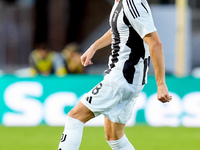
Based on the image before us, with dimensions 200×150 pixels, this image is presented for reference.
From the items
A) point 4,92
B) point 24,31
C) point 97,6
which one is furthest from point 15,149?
point 97,6

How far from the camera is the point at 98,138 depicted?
31.6ft

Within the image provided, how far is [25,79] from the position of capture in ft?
37.9

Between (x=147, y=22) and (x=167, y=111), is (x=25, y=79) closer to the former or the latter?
(x=167, y=111)

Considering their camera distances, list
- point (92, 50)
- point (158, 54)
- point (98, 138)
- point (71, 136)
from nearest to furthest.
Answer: point (158, 54) → point (71, 136) → point (92, 50) → point (98, 138)

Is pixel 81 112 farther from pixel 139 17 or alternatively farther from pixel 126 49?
pixel 139 17

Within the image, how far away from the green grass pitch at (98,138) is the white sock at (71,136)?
322 cm

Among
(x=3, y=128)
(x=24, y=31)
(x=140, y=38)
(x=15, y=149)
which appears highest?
(x=140, y=38)

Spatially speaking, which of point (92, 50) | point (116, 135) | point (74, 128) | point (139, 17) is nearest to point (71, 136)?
point (74, 128)

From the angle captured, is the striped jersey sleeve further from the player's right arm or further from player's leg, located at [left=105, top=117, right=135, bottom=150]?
player's leg, located at [left=105, top=117, right=135, bottom=150]

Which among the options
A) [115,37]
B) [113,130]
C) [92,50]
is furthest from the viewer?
[92,50]

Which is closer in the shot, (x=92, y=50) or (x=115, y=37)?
(x=115, y=37)

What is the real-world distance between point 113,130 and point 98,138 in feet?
13.4

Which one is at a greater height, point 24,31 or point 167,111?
point 167,111

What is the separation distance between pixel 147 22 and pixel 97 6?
20032 millimetres
